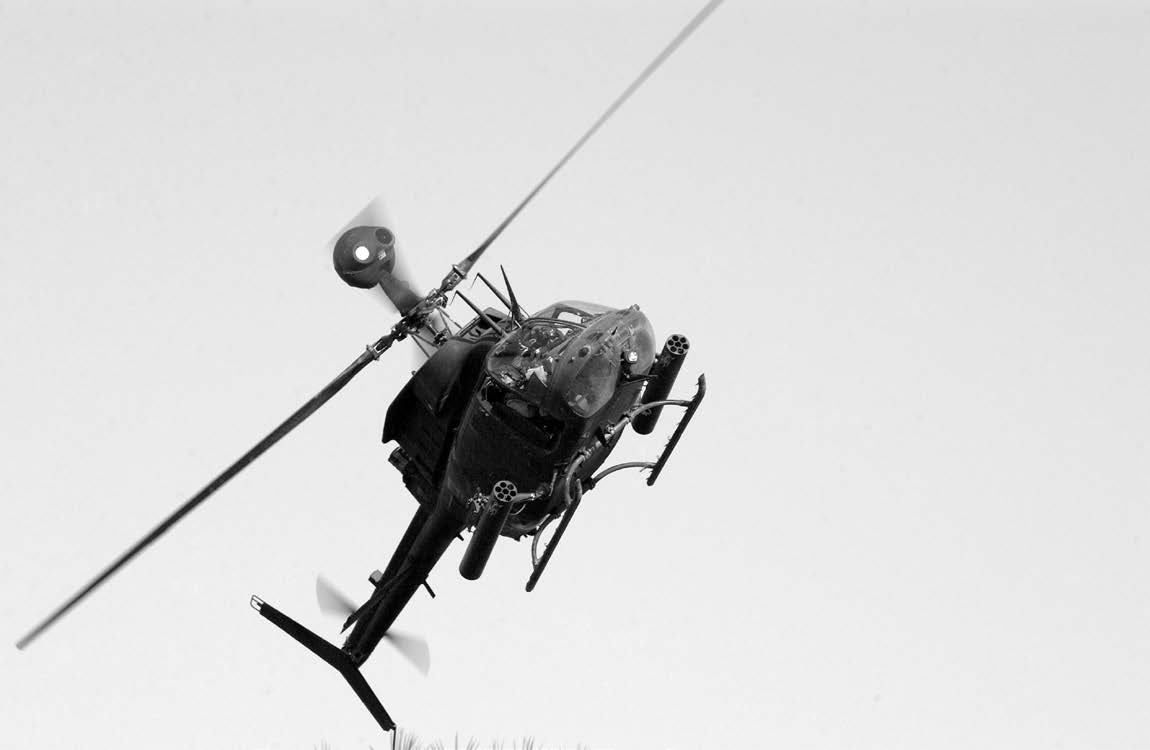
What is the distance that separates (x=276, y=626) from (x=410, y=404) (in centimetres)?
Answer: 460

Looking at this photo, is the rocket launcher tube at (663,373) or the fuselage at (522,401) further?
the rocket launcher tube at (663,373)

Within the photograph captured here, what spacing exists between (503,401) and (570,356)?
1.13 meters

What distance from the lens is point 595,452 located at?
22.3 metres

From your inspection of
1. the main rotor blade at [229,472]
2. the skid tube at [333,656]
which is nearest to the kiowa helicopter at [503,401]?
the main rotor blade at [229,472]

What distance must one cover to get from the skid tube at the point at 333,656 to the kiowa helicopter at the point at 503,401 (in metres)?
3.15

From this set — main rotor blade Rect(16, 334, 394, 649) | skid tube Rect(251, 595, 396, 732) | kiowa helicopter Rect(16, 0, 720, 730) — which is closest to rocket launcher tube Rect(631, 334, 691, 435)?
kiowa helicopter Rect(16, 0, 720, 730)

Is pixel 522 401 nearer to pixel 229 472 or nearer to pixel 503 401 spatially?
pixel 503 401

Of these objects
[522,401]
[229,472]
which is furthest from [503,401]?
[229,472]

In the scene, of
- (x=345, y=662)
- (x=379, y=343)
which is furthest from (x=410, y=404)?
(x=345, y=662)

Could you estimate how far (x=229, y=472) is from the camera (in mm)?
21938

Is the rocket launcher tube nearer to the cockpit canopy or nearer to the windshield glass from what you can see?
the cockpit canopy

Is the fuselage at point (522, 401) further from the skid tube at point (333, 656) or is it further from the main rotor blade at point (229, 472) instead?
the skid tube at point (333, 656)

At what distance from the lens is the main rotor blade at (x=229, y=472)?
2150 cm

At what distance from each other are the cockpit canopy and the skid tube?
619 cm
